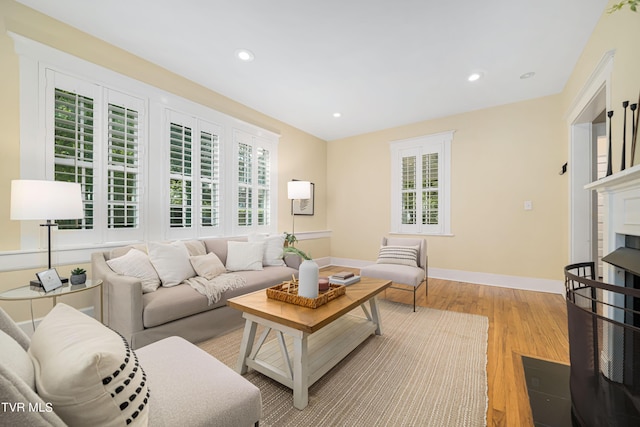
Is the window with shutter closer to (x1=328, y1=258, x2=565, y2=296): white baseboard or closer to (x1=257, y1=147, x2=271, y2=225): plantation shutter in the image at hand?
(x1=257, y1=147, x2=271, y2=225): plantation shutter

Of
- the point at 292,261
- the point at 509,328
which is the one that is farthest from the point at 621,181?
the point at 292,261

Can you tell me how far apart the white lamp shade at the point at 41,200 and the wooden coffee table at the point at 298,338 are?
4.65ft

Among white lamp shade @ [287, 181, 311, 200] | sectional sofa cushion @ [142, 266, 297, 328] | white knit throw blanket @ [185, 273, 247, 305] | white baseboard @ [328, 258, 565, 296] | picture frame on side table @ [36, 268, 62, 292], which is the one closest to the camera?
picture frame on side table @ [36, 268, 62, 292]

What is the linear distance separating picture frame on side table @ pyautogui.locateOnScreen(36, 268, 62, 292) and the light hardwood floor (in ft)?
9.82

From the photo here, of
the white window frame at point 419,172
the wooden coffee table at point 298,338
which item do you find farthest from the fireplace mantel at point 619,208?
the white window frame at point 419,172

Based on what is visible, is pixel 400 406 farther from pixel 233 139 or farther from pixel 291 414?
pixel 233 139

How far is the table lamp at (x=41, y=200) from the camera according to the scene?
1771mm

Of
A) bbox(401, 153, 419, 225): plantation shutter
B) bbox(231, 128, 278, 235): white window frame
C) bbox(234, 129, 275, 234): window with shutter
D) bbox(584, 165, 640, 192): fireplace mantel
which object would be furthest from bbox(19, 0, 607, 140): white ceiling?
bbox(584, 165, 640, 192): fireplace mantel

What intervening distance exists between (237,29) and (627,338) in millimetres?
3330

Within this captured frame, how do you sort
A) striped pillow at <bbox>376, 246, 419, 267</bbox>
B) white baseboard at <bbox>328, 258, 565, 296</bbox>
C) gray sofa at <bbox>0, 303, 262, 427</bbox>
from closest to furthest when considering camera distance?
gray sofa at <bbox>0, 303, 262, 427</bbox> < striped pillow at <bbox>376, 246, 419, 267</bbox> < white baseboard at <bbox>328, 258, 565, 296</bbox>

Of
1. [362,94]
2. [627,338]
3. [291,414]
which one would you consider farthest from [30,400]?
[362,94]

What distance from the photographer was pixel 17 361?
2.06 feet

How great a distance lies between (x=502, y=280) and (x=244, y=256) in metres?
3.88

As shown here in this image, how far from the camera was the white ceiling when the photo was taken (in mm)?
2182
